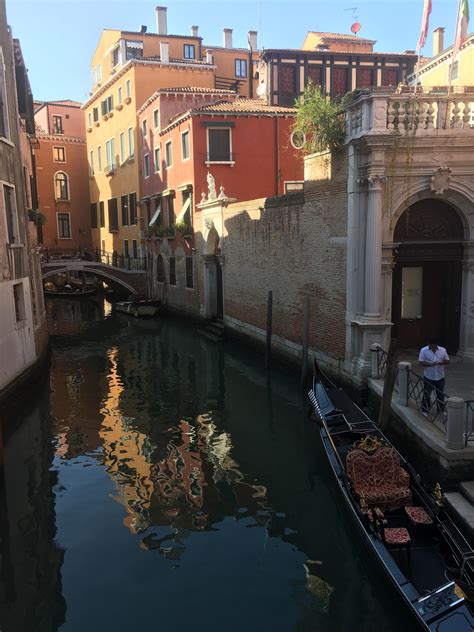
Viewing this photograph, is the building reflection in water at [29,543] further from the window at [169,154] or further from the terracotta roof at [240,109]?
the window at [169,154]

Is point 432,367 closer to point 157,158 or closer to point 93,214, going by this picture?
point 157,158

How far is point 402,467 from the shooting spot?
632 cm

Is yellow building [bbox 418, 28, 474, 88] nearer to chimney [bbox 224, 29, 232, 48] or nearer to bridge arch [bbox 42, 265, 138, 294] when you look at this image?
chimney [bbox 224, 29, 232, 48]

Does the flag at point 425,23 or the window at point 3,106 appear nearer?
the flag at point 425,23

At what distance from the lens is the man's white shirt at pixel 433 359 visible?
7324 mm

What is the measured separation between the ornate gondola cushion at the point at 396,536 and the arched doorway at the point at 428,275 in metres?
5.77

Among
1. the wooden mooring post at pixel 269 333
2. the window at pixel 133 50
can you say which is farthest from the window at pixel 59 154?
the wooden mooring post at pixel 269 333

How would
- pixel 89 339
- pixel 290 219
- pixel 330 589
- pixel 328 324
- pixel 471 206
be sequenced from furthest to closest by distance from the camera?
1. pixel 89 339
2. pixel 290 219
3. pixel 328 324
4. pixel 471 206
5. pixel 330 589

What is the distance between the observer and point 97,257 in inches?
1201

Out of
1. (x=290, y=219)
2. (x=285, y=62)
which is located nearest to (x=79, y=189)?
(x=285, y=62)

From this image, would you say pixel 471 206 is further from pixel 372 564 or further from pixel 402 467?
pixel 372 564

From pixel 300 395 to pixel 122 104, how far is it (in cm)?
2140

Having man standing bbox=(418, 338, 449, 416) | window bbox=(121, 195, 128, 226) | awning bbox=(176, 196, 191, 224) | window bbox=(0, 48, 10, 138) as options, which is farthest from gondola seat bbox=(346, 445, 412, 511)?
window bbox=(121, 195, 128, 226)

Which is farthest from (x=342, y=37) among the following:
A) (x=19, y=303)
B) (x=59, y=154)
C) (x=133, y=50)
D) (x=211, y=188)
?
(x=19, y=303)
